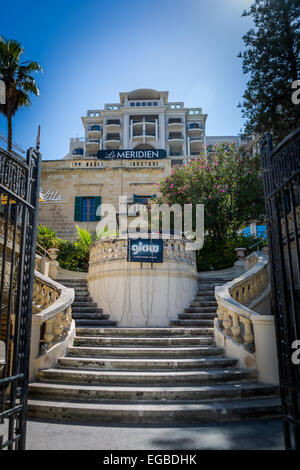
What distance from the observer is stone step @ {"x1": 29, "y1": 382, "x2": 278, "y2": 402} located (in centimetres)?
507

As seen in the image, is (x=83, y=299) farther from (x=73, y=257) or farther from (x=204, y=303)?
(x=73, y=257)

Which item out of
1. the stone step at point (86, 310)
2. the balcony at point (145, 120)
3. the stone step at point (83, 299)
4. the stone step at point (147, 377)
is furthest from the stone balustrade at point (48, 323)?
the balcony at point (145, 120)

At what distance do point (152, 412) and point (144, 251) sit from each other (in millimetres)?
6050

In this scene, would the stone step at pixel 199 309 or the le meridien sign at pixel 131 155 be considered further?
the le meridien sign at pixel 131 155

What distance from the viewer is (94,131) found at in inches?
2105

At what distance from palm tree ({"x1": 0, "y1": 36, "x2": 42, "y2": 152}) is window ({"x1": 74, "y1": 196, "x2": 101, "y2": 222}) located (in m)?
7.63

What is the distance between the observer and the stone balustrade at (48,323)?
5.98m

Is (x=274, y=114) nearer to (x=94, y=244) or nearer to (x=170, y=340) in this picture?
(x=94, y=244)

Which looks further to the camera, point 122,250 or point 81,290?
point 81,290

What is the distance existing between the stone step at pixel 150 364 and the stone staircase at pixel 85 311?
273 cm

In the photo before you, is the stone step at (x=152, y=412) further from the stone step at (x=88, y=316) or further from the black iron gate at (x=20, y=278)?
the stone step at (x=88, y=316)

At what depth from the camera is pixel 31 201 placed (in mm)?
3865

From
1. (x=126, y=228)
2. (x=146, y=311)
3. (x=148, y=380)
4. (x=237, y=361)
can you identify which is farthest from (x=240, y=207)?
(x=148, y=380)

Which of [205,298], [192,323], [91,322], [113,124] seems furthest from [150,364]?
[113,124]
